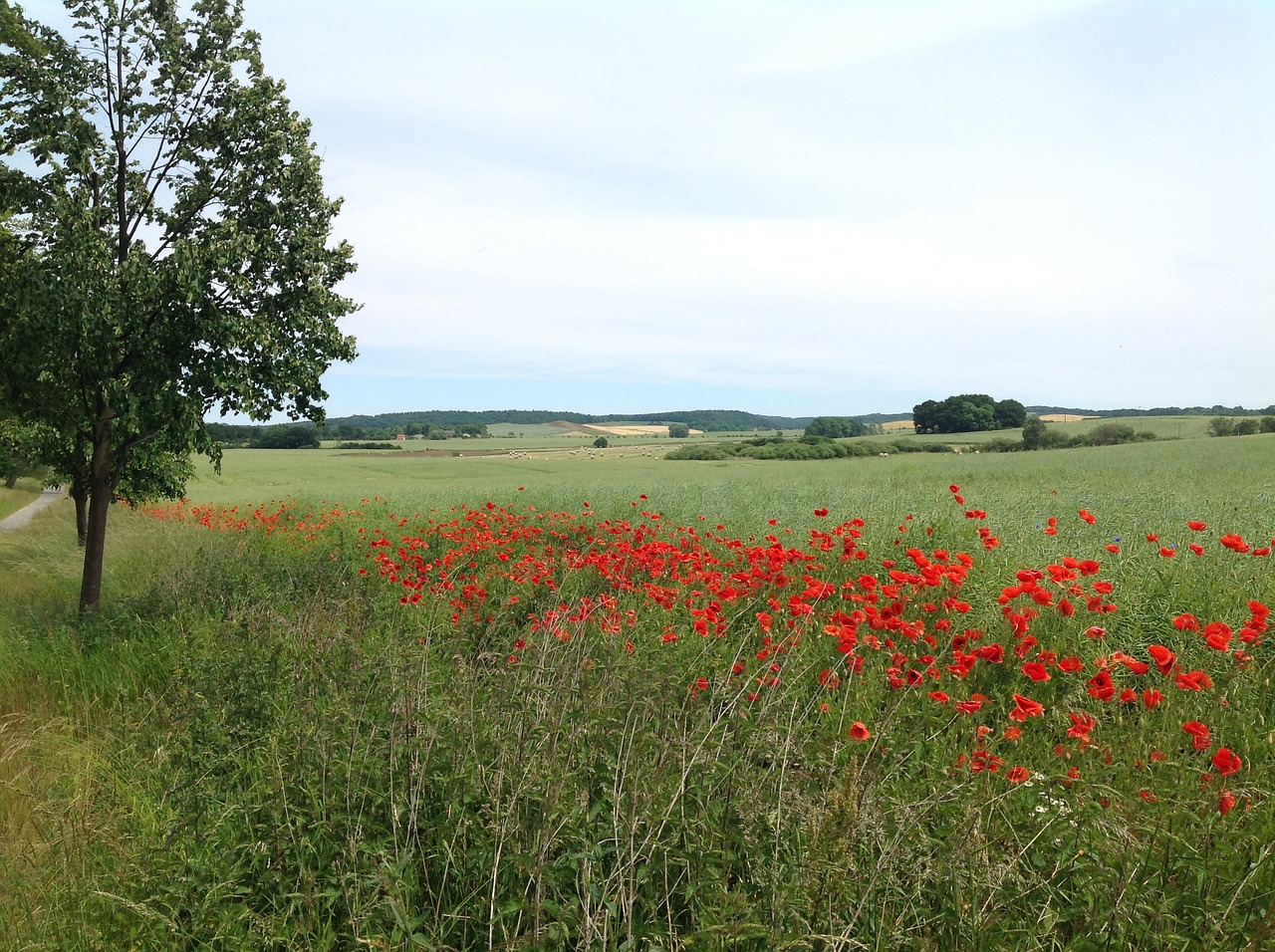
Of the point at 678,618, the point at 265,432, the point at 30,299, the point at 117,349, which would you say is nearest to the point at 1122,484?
the point at 678,618

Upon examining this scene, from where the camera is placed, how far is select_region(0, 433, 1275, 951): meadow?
2.09 metres

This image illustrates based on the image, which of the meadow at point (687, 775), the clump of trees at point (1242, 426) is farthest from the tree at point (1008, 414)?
the meadow at point (687, 775)

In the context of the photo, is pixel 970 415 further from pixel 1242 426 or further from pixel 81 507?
pixel 81 507

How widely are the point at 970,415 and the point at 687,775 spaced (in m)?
60.5

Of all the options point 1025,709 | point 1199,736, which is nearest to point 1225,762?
point 1199,736

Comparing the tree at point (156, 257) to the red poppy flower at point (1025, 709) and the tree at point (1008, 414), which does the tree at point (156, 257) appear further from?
the tree at point (1008, 414)

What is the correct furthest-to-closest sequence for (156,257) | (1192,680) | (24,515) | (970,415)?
(970,415), (24,515), (156,257), (1192,680)

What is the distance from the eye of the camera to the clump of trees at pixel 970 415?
5709cm

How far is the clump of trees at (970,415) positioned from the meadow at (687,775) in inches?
2184

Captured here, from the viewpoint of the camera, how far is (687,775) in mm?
2512

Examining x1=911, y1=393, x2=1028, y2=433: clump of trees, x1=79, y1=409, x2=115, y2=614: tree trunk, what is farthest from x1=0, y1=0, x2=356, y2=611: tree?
x1=911, y1=393, x2=1028, y2=433: clump of trees

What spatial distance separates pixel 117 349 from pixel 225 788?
6.01 m

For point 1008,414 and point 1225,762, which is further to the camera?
point 1008,414

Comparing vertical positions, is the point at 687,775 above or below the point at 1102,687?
below
